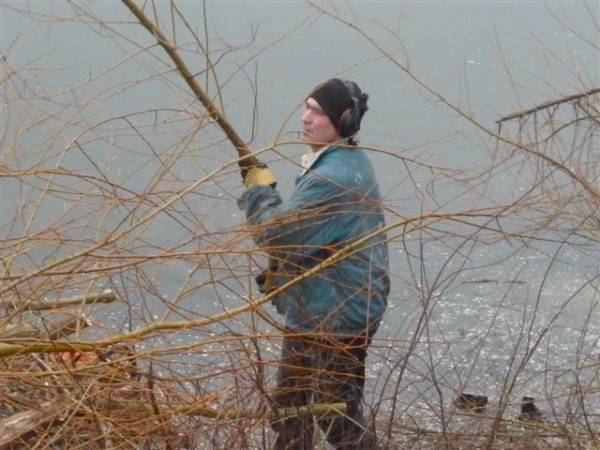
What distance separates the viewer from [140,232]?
336cm

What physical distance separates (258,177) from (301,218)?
37cm

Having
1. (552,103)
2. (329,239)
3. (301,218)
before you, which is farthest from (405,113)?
(301,218)

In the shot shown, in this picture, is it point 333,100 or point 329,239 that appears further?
point 333,100

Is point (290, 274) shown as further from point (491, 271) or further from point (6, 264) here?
point (491, 271)

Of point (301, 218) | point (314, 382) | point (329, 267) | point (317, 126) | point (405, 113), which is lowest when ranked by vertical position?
point (314, 382)

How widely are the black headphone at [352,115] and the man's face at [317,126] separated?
3cm

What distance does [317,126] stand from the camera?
359 cm

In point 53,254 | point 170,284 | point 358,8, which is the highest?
point 358,8

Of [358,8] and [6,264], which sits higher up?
[358,8]

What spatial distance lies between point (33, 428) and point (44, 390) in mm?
127

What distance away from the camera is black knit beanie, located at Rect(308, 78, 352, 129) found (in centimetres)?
355

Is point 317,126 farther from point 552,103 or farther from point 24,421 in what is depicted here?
point 552,103

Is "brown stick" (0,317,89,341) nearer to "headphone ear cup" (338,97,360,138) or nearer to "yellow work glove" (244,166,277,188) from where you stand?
"yellow work glove" (244,166,277,188)

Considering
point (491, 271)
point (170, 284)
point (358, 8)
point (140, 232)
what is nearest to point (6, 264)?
point (140, 232)
